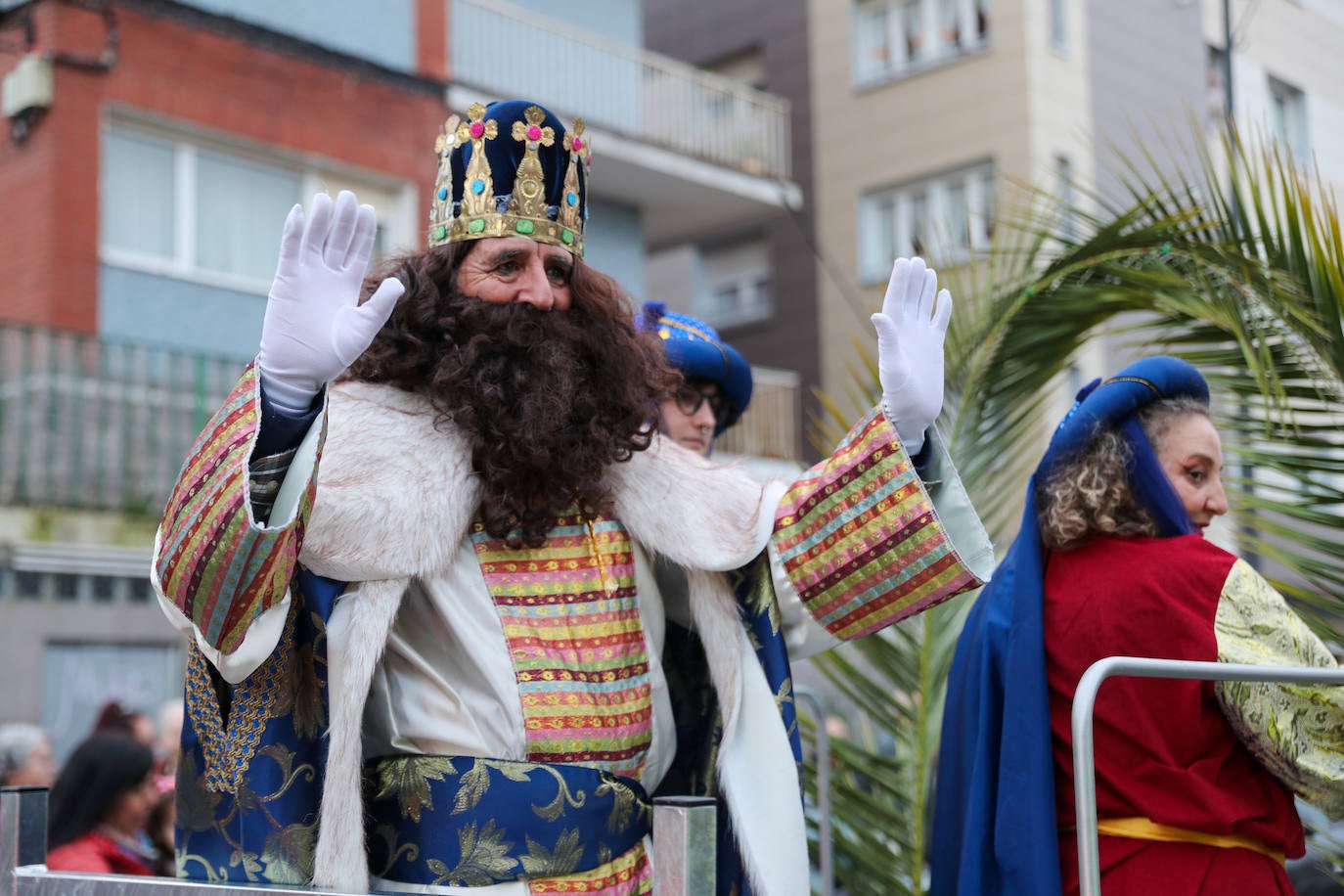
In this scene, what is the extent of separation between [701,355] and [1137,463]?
1253 mm

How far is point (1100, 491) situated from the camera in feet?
9.24

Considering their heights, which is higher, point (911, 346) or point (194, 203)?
point (194, 203)

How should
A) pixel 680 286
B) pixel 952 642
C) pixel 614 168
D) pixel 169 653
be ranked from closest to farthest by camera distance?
pixel 952 642 < pixel 169 653 < pixel 614 168 < pixel 680 286

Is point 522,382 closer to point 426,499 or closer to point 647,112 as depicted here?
point 426,499

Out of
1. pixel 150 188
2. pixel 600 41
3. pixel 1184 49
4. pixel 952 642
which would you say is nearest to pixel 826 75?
pixel 600 41

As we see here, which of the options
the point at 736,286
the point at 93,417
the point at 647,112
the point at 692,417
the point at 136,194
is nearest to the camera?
the point at 692,417

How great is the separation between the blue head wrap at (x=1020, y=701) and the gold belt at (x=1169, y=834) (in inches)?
4.4

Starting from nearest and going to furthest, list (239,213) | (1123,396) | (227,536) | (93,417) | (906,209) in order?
(227,536), (1123,396), (93,417), (239,213), (906,209)

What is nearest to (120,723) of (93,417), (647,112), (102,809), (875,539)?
(102,809)

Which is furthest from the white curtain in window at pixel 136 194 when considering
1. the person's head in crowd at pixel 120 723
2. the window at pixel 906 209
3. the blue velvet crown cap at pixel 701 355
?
the blue velvet crown cap at pixel 701 355

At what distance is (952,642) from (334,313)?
225 cm

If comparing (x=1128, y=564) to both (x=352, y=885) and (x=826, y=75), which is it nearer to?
(x=352, y=885)

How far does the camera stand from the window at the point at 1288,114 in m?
4.20

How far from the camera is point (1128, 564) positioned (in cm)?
273
